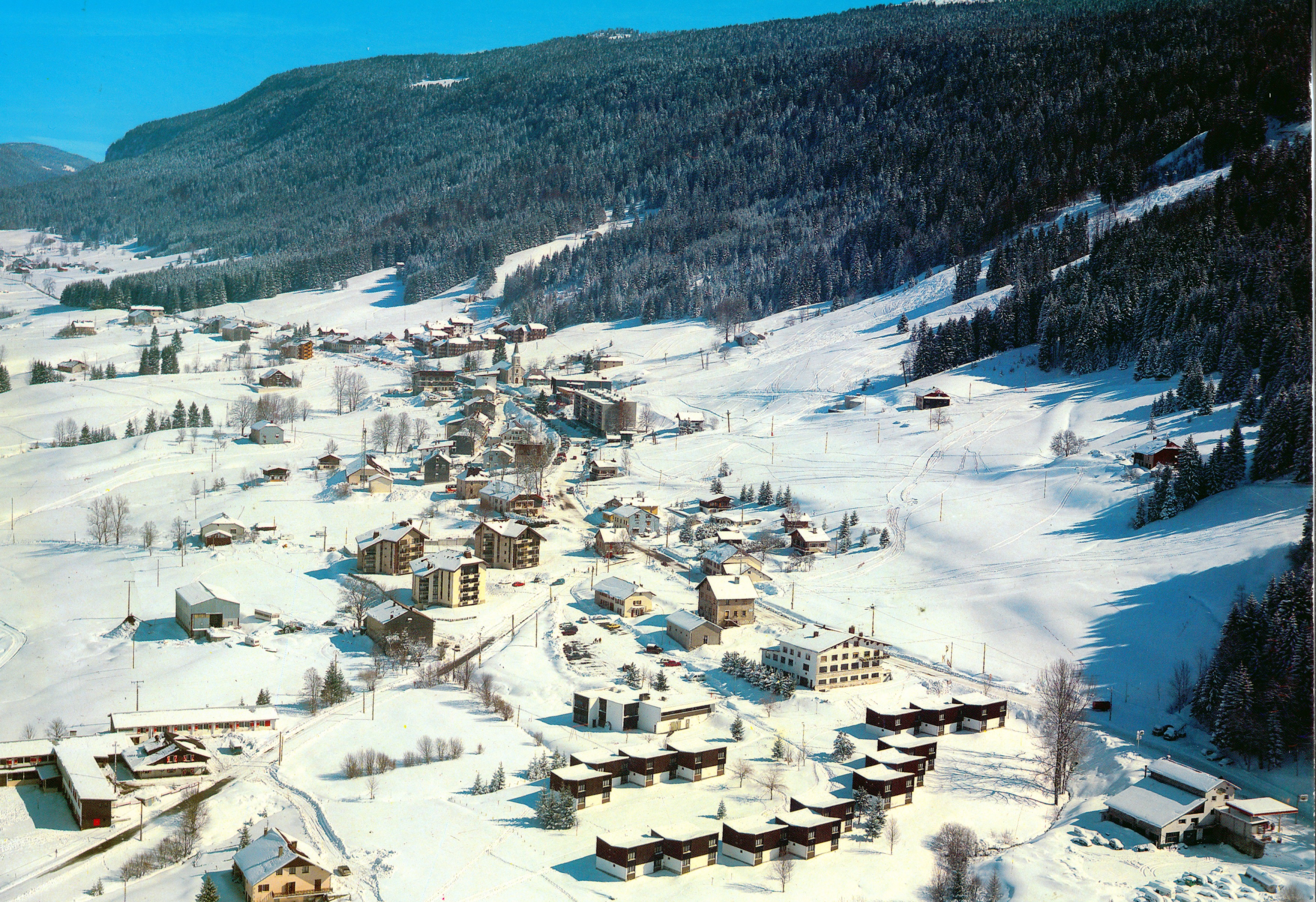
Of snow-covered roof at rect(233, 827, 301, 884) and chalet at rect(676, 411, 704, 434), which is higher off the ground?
chalet at rect(676, 411, 704, 434)

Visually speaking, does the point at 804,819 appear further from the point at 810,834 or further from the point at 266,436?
the point at 266,436

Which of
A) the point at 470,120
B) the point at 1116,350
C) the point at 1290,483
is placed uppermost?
the point at 470,120

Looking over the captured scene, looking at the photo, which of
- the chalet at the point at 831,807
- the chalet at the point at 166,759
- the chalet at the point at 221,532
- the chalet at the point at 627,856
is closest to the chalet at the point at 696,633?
the chalet at the point at 831,807

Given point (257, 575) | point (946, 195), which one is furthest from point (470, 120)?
point (257, 575)

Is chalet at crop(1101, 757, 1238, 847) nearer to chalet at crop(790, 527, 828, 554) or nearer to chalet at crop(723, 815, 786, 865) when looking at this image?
chalet at crop(723, 815, 786, 865)

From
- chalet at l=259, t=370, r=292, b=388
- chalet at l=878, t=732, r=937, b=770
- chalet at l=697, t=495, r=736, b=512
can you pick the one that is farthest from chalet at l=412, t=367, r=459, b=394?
chalet at l=878, t=732, r=937, b=770

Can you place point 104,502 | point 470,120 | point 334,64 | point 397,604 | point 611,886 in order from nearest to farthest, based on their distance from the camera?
point 611,886, point 397,604, point 104,502, point 470,120, point 334,64

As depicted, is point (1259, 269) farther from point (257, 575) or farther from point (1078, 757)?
point (257, 575)
